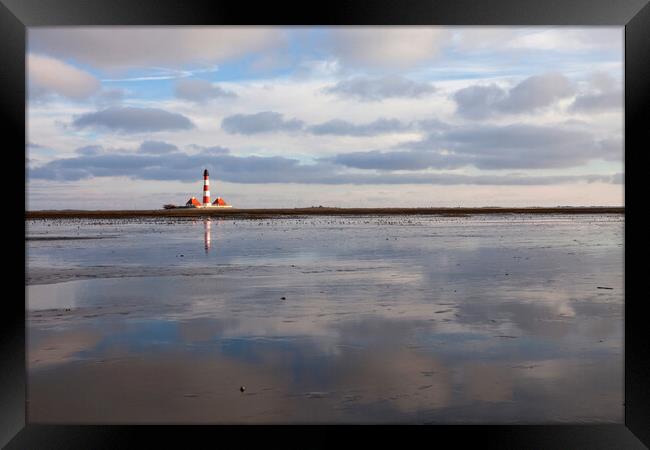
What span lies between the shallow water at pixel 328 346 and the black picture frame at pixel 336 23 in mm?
264

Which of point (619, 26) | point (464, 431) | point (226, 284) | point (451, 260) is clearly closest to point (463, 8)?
point (619, 26)

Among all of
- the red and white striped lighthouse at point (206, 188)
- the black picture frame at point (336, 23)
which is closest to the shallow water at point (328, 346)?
the black picture frame at point (336, 23)

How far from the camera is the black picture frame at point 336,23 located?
366 cm

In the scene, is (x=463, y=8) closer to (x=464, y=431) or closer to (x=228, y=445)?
(x=464, y=431)

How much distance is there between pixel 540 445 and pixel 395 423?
863mm

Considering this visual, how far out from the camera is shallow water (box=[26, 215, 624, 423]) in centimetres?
414

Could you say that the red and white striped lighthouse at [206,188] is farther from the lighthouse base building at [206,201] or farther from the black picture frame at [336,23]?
the black picture frame at [336,23]

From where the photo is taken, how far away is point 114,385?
181 inches

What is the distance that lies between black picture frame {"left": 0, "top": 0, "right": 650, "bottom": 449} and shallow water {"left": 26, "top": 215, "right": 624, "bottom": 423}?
0.26m

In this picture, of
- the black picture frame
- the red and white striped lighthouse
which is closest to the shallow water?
the black picture frame

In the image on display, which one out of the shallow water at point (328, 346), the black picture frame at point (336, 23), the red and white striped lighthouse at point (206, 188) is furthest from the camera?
the red and white striped lighthouse at point (206, 188)

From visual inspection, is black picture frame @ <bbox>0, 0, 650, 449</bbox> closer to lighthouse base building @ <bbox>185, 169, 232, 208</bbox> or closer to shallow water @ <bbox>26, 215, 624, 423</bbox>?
shallow water @ <bbox>26, 215, 624, 423</bbox>

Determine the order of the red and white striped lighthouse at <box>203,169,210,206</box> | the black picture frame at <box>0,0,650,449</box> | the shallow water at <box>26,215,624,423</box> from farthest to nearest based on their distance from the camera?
the red and white striped lighthouse at <box>203,169,210,206</box>
the shallow water at <box>26,215,624,423</box>
the black picture frame at <box>0,0,650,449</box>

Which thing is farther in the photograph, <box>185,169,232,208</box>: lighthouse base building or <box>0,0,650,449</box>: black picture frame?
<box>185,169,232,208</box>: lighthouse base building
